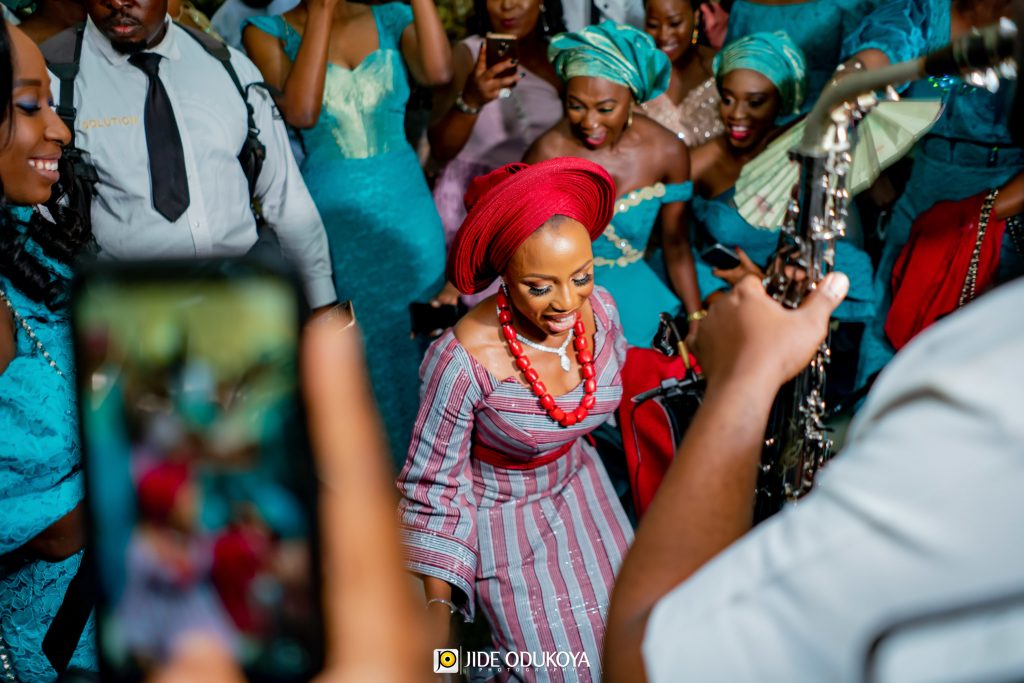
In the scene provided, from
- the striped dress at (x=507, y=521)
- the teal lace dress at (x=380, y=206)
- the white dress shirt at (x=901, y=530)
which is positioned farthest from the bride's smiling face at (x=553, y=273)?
the white dress shirt at (x=901, y=530)

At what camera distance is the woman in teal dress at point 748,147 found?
8.18ft

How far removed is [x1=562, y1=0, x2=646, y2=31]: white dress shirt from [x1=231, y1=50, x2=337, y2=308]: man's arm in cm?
113

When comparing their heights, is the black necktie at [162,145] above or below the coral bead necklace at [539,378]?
above

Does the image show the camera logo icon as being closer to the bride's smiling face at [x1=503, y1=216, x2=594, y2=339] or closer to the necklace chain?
the bride's smiling face at [x1=503, y1=216, x2=594, y2=339]

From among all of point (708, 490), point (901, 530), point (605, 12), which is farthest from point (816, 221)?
point (605, 12)

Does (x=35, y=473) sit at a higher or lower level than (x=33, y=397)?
lower

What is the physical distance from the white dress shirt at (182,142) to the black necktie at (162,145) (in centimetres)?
1

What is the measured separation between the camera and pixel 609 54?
2.34 m

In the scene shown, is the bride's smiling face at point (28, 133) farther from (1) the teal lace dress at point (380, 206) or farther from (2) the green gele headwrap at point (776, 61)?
(2) the green gele headwrap at point (776, 61)

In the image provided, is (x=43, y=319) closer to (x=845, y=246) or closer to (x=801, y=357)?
(x=801, y=357)

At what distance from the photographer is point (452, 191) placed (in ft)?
8.93

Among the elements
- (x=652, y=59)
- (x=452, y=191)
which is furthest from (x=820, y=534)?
(x=452, y=191)

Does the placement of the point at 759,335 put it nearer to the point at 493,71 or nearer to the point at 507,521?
the point at 507,521

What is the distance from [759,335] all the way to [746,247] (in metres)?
1.88
